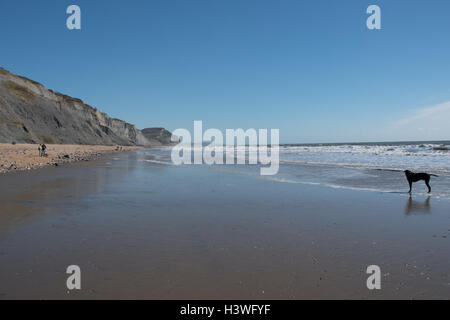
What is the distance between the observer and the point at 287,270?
4.05 meters

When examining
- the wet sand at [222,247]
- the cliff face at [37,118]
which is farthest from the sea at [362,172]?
the cliff face at [37,118]

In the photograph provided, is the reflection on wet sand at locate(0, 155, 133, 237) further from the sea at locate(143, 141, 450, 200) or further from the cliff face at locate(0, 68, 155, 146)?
the cliff face at locate(0, 68, 155, 146)

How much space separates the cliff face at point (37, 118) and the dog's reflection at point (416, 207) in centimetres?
5161

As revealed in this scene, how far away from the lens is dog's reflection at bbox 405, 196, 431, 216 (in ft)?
24.9

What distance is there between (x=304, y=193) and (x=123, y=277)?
8072mm

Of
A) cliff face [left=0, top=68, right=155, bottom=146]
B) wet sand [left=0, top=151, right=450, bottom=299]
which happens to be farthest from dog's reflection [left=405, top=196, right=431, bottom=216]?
cliff face [left=0, top=68, right=155, bottom=146]

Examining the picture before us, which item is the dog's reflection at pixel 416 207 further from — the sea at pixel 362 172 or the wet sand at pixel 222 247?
the sea at pixel 362 172

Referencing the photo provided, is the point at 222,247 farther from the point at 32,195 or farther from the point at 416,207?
the point at 32,195

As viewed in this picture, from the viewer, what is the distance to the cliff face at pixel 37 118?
157 ft

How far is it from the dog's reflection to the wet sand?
57 millimetres

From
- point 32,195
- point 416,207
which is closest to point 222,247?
point 416,207

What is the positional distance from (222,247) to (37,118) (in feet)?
234

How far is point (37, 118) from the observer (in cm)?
6178
